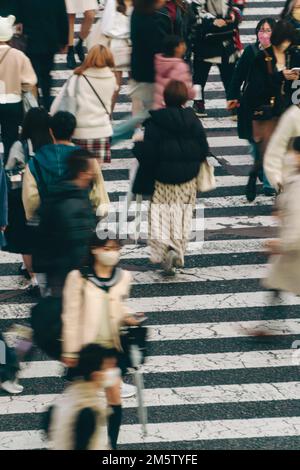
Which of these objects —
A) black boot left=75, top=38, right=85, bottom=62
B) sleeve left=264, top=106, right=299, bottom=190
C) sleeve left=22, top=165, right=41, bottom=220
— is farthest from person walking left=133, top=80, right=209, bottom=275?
black boot left=75, top=38, right=85, bottom=62

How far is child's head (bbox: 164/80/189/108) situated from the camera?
1320 centimetres

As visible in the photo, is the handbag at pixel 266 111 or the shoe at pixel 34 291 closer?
the shoe at pixel 34 291

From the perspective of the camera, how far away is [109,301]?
32.8 ft

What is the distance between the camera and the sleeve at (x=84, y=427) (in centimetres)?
929

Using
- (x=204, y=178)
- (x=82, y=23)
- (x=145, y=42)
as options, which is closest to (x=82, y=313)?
(x=204, y=178)

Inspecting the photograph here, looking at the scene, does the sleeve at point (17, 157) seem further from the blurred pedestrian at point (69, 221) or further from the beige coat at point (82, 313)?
the beige coat at point (82, 313)

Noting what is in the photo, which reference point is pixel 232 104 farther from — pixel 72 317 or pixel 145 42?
pixel 72 317

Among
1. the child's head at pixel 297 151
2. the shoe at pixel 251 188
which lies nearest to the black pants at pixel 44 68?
the shoe at pixel 251 188

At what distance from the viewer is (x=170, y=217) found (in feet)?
44.0

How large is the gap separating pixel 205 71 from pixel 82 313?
672cm

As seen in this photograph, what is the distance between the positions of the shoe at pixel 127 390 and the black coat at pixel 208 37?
5.46 meters

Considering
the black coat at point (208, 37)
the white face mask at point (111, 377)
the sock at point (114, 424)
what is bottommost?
the sock at point (114, 424)
